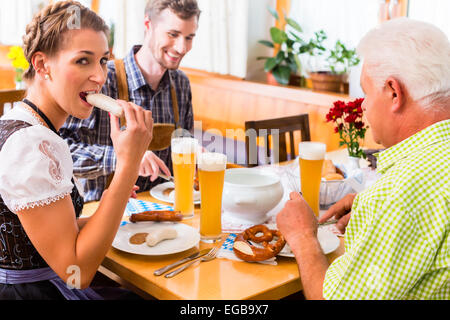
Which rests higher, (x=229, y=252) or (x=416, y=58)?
(x=416, y=58)

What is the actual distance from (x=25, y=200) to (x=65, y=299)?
0.96 feet

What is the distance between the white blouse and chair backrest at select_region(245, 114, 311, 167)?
1.15 m

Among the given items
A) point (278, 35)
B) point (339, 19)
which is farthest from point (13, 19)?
point (339, 19)

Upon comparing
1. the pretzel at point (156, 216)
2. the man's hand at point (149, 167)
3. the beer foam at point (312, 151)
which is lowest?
the pretzel at point (156, 216)

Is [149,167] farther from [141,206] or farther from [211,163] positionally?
[211,163]

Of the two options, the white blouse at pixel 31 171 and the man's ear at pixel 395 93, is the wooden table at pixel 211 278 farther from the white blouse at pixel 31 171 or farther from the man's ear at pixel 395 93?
the man's ear at pixel 395 93

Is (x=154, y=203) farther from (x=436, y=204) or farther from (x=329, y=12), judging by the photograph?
(x=329, y=12)

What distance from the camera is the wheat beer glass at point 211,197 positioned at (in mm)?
1217

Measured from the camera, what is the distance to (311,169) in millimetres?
1387

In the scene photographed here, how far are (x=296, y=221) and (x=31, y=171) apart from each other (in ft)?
1.92

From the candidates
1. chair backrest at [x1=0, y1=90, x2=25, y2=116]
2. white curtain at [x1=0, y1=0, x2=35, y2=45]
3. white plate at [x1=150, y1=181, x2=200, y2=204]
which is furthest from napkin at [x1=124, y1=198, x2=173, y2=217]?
white curtain at [x1=0, y1=0, x2=35, y2=45]

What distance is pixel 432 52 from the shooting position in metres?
0.85

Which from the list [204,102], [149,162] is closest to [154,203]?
[149,162]

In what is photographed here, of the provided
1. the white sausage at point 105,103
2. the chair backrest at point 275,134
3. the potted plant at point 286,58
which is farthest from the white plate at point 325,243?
the potted plant at point 286,58
